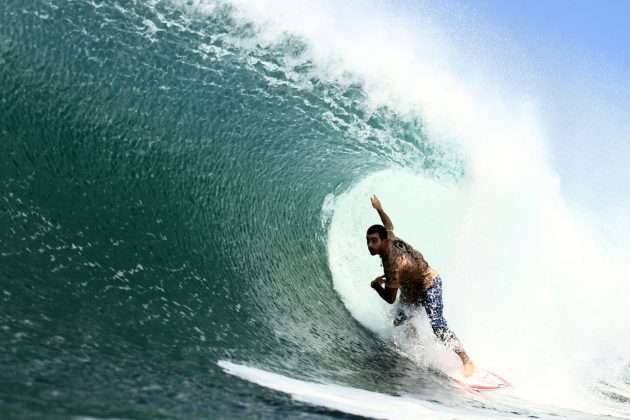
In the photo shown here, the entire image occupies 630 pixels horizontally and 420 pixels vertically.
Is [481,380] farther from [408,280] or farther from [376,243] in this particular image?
[376,243]

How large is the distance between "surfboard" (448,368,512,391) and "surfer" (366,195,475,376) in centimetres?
7

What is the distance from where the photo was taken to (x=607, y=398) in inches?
254

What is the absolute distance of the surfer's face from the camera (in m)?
5.54

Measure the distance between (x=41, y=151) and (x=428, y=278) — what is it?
3.95 metres

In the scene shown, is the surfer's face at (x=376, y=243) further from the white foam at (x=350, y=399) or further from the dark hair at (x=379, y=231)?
the white foam at (x=350, y=399)

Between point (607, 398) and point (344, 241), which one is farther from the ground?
point (344, 241)

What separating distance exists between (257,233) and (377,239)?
221 centimetres

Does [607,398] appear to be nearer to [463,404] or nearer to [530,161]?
[463,404]

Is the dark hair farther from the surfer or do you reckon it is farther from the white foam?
the white foam

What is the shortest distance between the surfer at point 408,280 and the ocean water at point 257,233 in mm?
217

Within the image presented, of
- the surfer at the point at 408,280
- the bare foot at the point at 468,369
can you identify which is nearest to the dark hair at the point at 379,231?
the surfer at the point at 408,280

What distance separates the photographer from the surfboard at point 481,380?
567 centimetres

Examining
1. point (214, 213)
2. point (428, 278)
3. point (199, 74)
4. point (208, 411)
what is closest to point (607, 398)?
point (428, 278)

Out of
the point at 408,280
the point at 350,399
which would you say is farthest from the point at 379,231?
the point at 350,399
